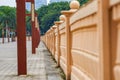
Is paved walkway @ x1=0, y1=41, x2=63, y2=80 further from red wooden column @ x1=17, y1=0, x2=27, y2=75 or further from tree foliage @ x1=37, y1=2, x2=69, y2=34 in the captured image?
tree foliage @ x1=37, y1=2, x2=69, y2=34

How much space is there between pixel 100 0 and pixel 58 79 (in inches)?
221

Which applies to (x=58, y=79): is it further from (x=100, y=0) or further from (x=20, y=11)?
(x=100, y=0)

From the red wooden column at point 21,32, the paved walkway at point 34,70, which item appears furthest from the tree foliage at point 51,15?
the red wooden column at point 21,32

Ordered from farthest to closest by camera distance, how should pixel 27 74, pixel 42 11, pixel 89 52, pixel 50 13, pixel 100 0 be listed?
1. pixel 42 11
2. pixel 50 13
3. pixel 27 74
4. pixel 89 52
5. pixel 100 0

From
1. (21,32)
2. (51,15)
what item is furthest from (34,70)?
(51,15)

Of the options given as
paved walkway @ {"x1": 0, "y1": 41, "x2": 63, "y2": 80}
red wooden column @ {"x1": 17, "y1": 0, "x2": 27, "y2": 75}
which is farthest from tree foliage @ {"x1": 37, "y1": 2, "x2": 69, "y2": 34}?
red wooden column @ {"x1": 17, "y1": 0, "x2": 27, "y2": 75}

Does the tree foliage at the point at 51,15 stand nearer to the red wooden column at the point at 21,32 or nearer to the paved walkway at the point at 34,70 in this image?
the paved walkway at the point at 34,70

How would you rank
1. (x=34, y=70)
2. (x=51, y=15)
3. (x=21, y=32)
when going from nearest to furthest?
(x=21, y=32), (x=34, y=70), (x=51, y=15)

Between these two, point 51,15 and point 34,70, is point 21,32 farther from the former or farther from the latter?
point 51,15

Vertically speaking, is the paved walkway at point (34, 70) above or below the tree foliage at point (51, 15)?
below

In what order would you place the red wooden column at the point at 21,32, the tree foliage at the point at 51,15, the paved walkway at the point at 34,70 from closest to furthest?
the paved walkway at the point at 34,70, the red wooden column at the point at 21,32, the tree foliage at the point at 51,15

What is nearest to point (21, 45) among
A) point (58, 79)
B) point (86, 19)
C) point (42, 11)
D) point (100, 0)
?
point (58, 79)

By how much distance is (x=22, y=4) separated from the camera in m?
10.9

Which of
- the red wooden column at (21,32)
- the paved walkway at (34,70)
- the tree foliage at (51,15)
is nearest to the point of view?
the paved walkway at (34,70)
